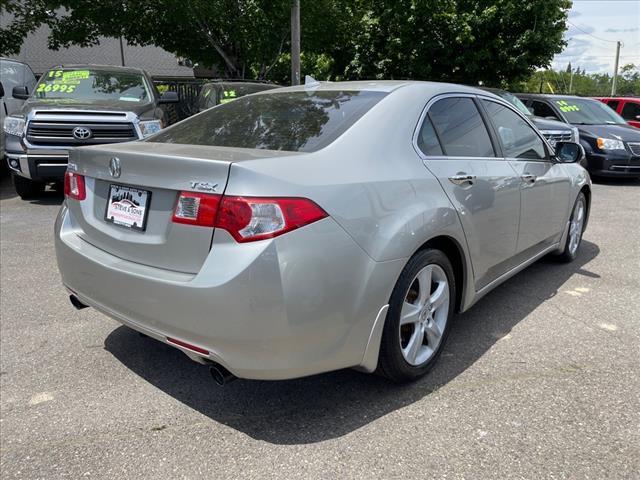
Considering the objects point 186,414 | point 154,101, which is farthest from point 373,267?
point 154,101

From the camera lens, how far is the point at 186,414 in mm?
2682

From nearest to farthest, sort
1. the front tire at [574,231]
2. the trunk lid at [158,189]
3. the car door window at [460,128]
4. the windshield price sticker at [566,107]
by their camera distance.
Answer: the trunk lid at [158,189] → the car door window at [460,128] → the front tire at [574,231] → the windshield price sticker at [566,107]

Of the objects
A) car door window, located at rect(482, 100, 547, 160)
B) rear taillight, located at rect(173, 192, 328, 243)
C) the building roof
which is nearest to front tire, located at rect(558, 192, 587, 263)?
car door window, located at rect(482, 100, 547, 160)

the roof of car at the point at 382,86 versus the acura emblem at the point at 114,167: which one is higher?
the roof of car at the point at 382,86

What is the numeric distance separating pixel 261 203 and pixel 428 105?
4.60 ft

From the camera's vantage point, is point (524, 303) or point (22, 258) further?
point (22, 258)

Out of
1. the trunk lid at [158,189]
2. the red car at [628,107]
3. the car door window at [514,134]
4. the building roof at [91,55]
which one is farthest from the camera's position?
the building roof at [91,55]

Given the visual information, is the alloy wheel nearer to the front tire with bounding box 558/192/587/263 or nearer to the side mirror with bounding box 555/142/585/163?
the side mirror with bounding box 555/142/585/163

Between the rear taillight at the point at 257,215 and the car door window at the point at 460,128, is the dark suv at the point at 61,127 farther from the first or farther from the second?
the rear taillight at the point at 257,215

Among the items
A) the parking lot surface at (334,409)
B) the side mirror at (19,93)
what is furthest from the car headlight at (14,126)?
the parking lot surface at (334,409)

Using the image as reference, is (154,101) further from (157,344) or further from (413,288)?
(413,288)

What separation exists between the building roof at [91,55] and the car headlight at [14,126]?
20249 mm

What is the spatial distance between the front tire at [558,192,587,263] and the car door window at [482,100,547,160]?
96cm

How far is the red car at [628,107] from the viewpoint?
46.8 feet
